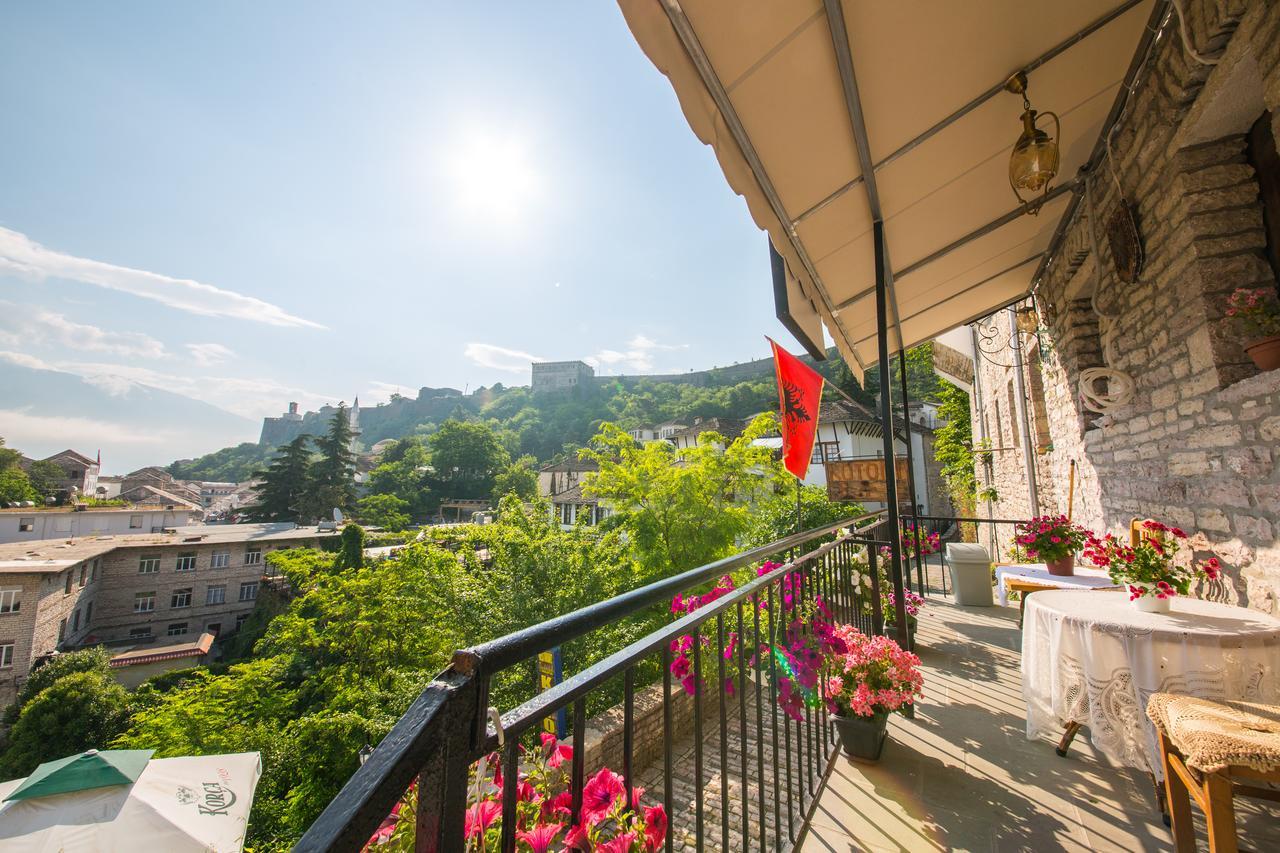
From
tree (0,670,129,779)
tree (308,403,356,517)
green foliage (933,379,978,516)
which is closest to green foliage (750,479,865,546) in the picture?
green foliage (933,379,978,516)

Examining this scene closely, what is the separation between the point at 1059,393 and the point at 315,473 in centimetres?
4515

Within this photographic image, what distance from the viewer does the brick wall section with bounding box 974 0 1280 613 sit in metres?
2.06

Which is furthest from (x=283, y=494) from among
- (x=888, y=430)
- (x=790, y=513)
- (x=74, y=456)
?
(x=888, y=430)

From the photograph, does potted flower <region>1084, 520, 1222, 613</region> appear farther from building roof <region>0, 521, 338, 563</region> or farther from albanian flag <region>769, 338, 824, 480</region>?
building roof <region>0, 521, 338, 563</region>

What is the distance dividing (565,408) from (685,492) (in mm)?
60143

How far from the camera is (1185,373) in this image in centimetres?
261

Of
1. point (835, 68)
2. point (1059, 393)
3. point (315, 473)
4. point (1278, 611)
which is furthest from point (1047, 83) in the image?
point (315, 473)

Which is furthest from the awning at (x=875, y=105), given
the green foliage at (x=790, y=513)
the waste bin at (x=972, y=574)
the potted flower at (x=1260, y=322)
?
the green foliage at (x=790, y=513)

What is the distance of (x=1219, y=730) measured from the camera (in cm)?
146

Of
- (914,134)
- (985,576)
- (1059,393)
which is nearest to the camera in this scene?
(914,134)

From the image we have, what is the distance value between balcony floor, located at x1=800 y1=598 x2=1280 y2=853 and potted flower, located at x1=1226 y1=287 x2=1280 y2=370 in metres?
1.73

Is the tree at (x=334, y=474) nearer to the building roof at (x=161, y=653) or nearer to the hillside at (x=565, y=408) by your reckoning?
the building roof at (x=161, y=653)

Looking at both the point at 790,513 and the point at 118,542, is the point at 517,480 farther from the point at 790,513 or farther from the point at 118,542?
→ the point at 790,513

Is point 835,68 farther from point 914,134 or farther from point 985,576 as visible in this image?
point 985,576
